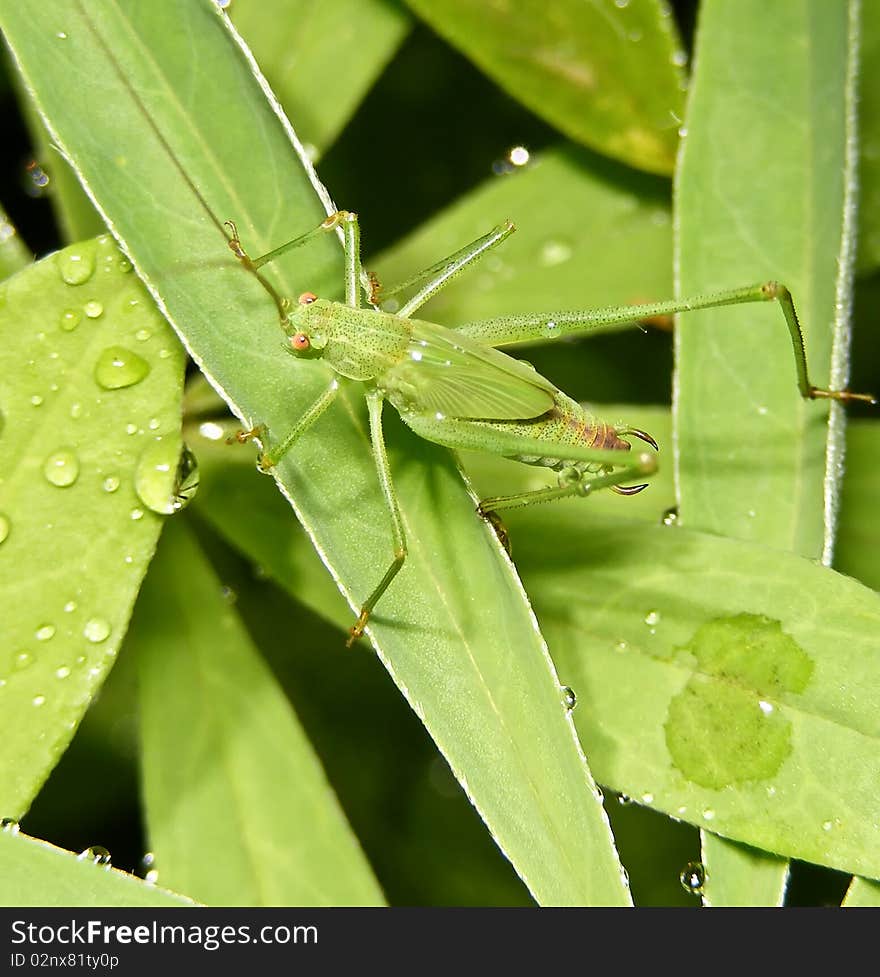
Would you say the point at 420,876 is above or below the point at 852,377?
below

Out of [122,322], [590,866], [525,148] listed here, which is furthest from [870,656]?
[525,148]

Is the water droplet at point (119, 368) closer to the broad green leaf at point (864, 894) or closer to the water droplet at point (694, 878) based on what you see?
the water droplet at point (694, 878)

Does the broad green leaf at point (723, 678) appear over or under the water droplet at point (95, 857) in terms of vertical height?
under

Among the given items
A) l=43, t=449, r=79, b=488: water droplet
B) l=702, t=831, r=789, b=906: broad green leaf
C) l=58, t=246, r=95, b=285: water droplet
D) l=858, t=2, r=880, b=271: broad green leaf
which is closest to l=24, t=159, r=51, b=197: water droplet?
l=58, t=246, r=95, b=285: water droplet

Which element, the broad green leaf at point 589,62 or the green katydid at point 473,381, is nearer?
the green katydid at point 473,381

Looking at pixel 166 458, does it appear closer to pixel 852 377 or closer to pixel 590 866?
pixel 590 866

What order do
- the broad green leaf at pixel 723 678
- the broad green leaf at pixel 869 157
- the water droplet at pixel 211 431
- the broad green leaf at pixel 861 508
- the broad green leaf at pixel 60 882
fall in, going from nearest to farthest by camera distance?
1. the broad green leaf at pixel 60 882
2. the broad green leaf at pixel 723 678
3. the water droplet at pixel 211 431
4. the broad green leaf at pixel 861 508
5. the broad green leaf at pixel 869 157

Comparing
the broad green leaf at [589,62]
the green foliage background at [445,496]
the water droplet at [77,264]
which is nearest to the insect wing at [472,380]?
the green foliage background at [445,496]
